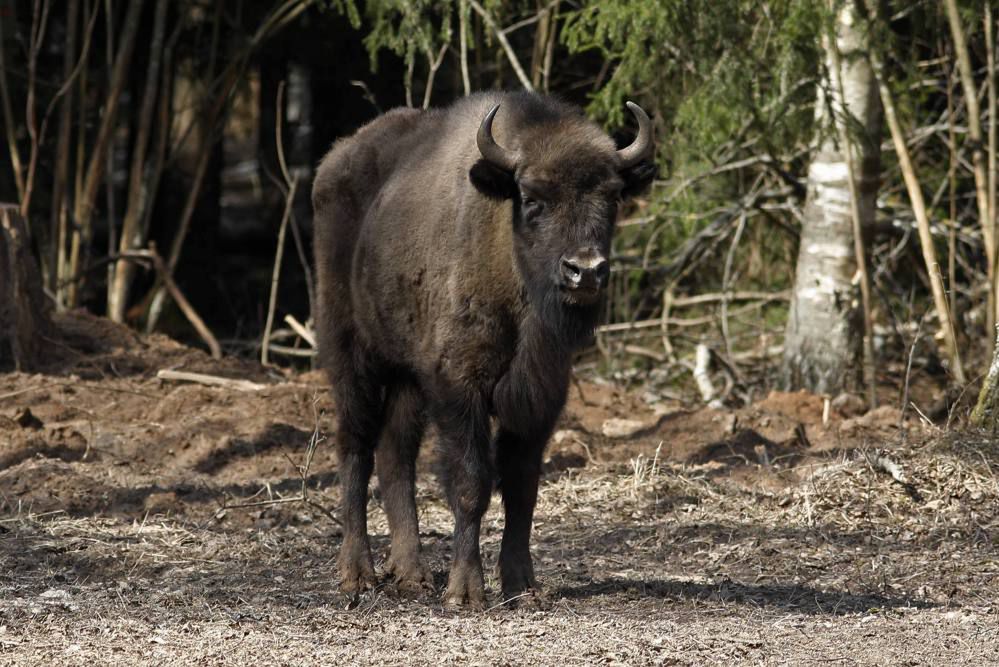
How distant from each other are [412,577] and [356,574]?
30 cm

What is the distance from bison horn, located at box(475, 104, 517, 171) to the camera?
6.15 meters

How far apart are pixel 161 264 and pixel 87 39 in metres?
2.40

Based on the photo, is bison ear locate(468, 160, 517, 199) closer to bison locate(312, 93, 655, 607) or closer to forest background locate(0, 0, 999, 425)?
bison locate(312, 93, 655, 607)

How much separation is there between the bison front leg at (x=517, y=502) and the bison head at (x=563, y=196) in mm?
689

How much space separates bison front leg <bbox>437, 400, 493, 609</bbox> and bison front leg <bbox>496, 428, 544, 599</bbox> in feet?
0.55

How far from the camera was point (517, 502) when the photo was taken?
6.54m

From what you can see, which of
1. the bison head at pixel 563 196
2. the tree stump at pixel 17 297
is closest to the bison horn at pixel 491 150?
the bison head at pixel 563 196

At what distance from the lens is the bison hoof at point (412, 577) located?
664 centimetres

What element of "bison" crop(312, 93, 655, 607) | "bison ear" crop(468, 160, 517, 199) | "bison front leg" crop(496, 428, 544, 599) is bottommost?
"bison front leg" crop(496, 428, 544, 599)

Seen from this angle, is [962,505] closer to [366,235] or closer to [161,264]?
[366,235]

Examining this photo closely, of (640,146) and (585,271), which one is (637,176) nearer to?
(640,146)

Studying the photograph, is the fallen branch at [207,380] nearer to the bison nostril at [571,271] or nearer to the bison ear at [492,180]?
the bison ear at [492,180]

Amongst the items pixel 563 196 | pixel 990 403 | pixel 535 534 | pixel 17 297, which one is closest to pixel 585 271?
pixel 563 196

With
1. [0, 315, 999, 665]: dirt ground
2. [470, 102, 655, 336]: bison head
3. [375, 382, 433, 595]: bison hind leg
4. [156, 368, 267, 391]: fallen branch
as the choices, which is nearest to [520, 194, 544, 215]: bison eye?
[470, 102, 655, 336]: bison head
